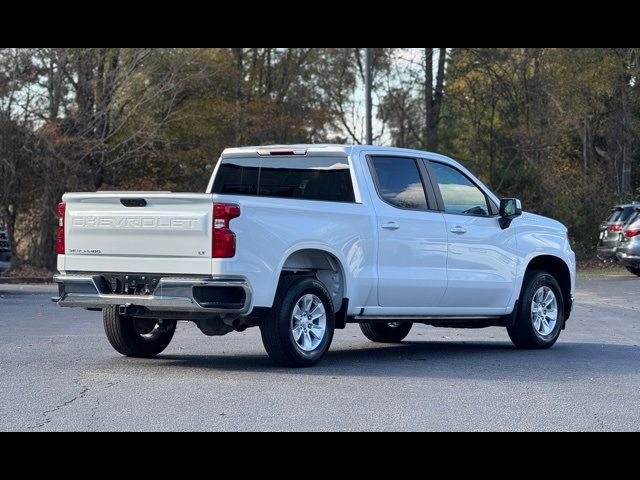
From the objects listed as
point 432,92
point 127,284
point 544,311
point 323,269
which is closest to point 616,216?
point 432,92

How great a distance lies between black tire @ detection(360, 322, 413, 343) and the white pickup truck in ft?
0.04

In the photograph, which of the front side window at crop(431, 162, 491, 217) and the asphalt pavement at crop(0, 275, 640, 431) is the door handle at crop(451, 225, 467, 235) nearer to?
the front side window at crop(431, 162, 491, 217)

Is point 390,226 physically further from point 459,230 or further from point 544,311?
point 544,311

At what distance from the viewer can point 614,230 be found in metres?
30.2

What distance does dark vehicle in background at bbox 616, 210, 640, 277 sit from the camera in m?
29.5

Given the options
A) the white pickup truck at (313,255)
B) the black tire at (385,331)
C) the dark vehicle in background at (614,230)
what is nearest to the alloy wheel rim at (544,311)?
the white pickup truck at (313,255)

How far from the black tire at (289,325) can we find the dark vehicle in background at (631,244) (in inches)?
781

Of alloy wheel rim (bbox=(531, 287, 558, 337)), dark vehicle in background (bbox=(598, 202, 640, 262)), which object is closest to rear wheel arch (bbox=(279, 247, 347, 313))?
alloy wheel rim (bbox=(531, 287, 558, 337))

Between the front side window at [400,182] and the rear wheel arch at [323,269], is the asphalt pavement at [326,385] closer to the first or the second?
the rear wheel arch at [323,269]

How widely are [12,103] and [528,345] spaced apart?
73.7 ft

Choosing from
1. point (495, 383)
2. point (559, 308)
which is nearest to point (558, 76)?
point (559, 308)

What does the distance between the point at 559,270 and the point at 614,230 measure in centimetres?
1686

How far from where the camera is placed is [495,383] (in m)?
10.1
